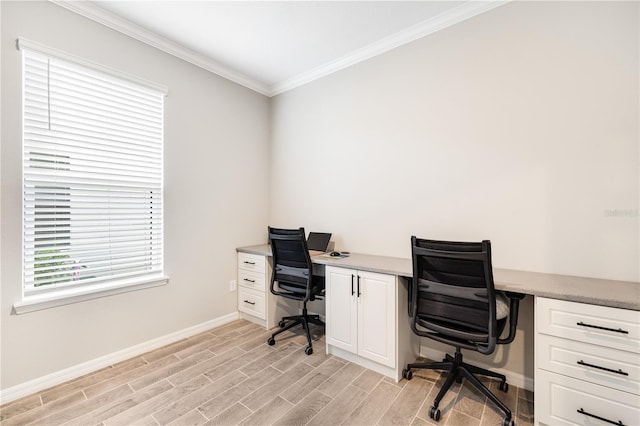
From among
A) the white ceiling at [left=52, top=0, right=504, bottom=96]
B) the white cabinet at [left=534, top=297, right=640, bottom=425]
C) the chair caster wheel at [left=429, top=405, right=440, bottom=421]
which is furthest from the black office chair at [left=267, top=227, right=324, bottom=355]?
the white ceiling at [left=52, top=0, right=504, bottom=96]

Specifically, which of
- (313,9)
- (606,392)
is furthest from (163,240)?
(606,392)

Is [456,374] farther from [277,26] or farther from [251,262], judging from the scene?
[277,26]

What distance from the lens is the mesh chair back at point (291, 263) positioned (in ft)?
8.01

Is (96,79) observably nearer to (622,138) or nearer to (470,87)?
(470,87)

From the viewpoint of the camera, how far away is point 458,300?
→ 1.69m

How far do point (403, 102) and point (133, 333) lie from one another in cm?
316

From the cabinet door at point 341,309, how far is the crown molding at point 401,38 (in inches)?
82.5

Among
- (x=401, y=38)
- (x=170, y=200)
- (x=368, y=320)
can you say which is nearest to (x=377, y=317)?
(x=368, y=320)

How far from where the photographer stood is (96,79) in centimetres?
224

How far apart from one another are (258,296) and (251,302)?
16 cm

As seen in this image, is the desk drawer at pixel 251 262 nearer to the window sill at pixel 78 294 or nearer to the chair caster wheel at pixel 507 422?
the window sill at pixel 78 294

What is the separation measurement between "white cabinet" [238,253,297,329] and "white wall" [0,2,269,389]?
138mm

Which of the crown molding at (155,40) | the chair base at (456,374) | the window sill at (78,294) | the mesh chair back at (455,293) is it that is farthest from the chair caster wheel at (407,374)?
the crown molding at (155,40)

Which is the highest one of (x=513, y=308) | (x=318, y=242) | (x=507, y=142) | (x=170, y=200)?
(x=507, y=142)
